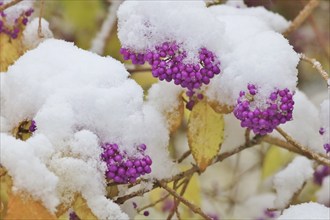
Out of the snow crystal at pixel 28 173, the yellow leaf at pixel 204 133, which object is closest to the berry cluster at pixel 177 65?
the yellow leaf at pixel 204 133

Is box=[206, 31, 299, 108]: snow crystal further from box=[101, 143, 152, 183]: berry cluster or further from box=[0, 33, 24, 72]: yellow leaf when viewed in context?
box=[0, 33, 24, 72]: yellow leaf

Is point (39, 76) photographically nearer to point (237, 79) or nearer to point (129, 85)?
point (129, 85)

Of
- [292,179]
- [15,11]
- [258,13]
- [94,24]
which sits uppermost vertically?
[258,13]

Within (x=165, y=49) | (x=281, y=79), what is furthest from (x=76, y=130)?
(x=281, y=79)

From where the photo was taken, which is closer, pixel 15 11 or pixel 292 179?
pixel 15 11

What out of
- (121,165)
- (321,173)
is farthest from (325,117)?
(321,173)

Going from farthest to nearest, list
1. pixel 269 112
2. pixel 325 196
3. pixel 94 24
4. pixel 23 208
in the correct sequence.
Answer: pixel 94 24 < pixel 325 196 < pixel 269 112 < pixel 23 208

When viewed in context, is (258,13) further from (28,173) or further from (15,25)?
(28,173)
